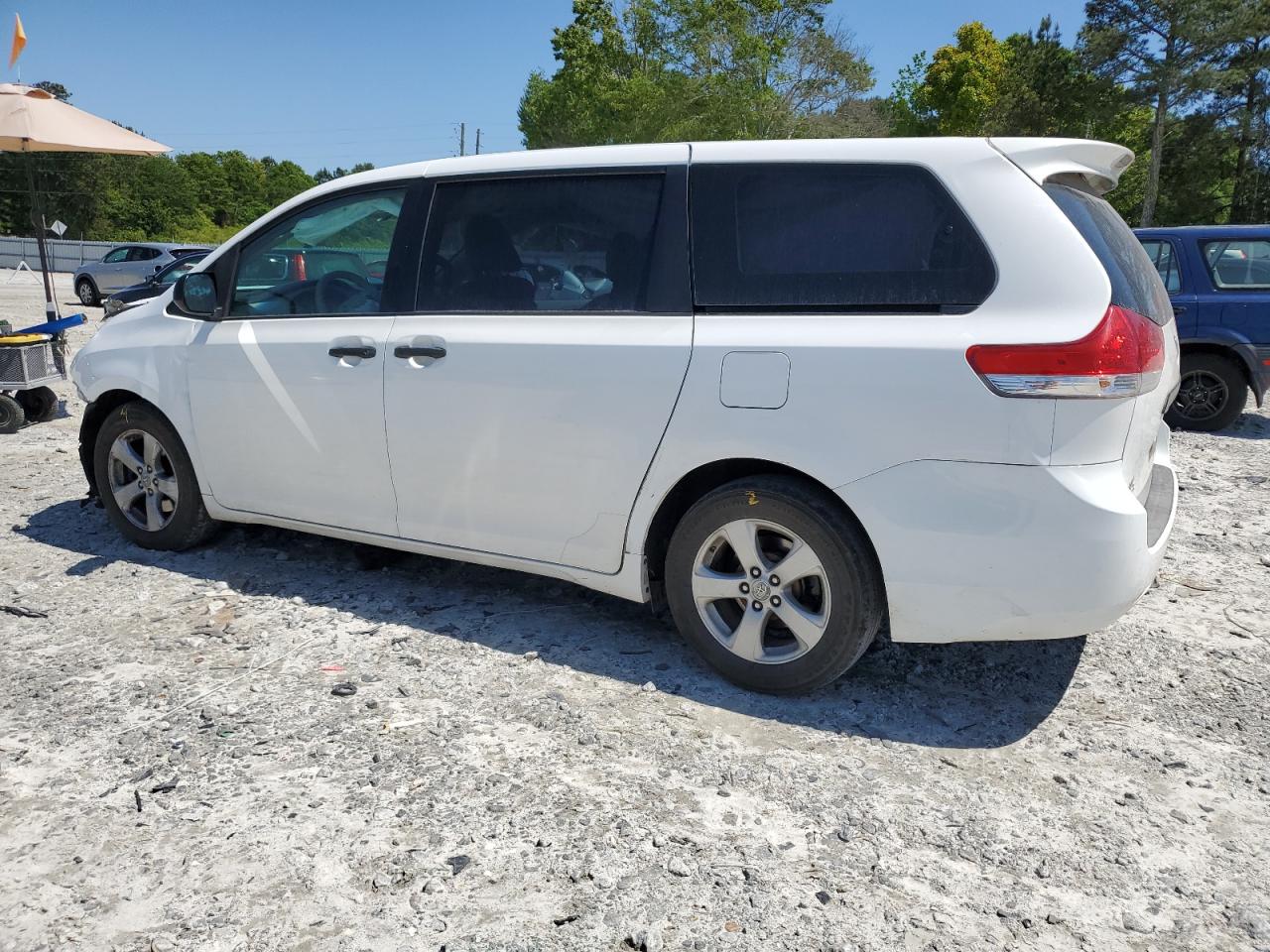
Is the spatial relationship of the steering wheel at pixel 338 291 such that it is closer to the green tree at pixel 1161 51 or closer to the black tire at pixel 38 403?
the black tire at pixel 38 403

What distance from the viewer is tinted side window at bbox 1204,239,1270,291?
901 cm

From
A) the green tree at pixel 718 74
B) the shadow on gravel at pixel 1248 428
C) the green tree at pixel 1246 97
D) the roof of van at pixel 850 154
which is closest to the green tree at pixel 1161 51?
the green tree at pixel 1246 97

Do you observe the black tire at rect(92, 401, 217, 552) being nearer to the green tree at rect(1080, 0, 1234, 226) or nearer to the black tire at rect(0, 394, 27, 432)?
the black tire at rect(0, 394, 27, 432)

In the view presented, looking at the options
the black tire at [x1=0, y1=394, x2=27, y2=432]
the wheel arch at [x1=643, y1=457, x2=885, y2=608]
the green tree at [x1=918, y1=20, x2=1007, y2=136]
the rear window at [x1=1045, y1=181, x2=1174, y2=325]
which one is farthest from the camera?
the green tree at [x1=918, y1=20, x2=1007, y2=136]

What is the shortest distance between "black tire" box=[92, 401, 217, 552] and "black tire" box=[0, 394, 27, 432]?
13.0 feet

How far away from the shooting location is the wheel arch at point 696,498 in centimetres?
337

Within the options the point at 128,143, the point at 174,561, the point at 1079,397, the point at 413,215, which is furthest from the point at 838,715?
the point at 128,143

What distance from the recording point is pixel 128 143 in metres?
12.3

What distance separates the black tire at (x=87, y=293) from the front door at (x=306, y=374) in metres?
24.6

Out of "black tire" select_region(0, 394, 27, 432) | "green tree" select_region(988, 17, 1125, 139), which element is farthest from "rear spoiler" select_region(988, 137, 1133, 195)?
"green tree" select_region(988, 17, 1125, 139)

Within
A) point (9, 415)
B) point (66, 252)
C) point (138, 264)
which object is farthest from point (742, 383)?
point (66, 252)

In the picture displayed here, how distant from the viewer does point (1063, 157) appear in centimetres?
331

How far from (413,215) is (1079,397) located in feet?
8.86

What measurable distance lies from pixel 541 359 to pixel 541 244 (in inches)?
19.7
